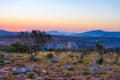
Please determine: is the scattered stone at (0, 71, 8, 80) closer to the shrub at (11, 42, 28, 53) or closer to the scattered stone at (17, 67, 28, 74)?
the scattered stone at (17, 67, 28, 74)

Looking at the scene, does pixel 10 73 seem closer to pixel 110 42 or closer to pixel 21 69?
pixel 21 69

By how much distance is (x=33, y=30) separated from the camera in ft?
123

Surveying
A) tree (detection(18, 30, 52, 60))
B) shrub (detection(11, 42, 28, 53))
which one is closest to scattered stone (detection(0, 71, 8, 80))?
tree (detection(18, 30, 52, 60))

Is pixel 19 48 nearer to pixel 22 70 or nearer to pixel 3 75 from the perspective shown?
pixel 22 70

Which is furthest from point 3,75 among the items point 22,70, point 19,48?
point 19,48

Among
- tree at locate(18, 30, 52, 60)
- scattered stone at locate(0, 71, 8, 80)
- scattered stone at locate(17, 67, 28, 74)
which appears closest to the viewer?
scattered stone at locate(0, 71, 8, 80)

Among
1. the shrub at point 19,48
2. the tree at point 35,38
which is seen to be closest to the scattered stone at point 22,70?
the tree at point 35,38

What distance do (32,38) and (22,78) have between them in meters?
14.7

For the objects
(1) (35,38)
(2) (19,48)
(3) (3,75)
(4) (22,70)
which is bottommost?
(3) (3,75)

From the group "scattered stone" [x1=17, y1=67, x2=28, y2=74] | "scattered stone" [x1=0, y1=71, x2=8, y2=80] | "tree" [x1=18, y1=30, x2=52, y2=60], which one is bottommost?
"scattered stone" [x1=0, y1=71, x2=8, y2=80]

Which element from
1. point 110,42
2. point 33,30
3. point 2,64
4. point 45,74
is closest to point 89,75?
point 45,74

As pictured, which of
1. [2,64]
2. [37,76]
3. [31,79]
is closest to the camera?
[31,79]

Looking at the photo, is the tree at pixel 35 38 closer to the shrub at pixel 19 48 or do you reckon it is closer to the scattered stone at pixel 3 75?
the scattered stone at pixel 3 75

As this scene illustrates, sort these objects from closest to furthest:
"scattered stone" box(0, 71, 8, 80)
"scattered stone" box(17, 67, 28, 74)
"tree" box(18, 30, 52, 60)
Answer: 1. "scattered stone" box(0, 71, 8, 80)
2. "scattered stone" box(17, 67, 28, 74)
3. "tree" box(18, 30, 52, 60)
